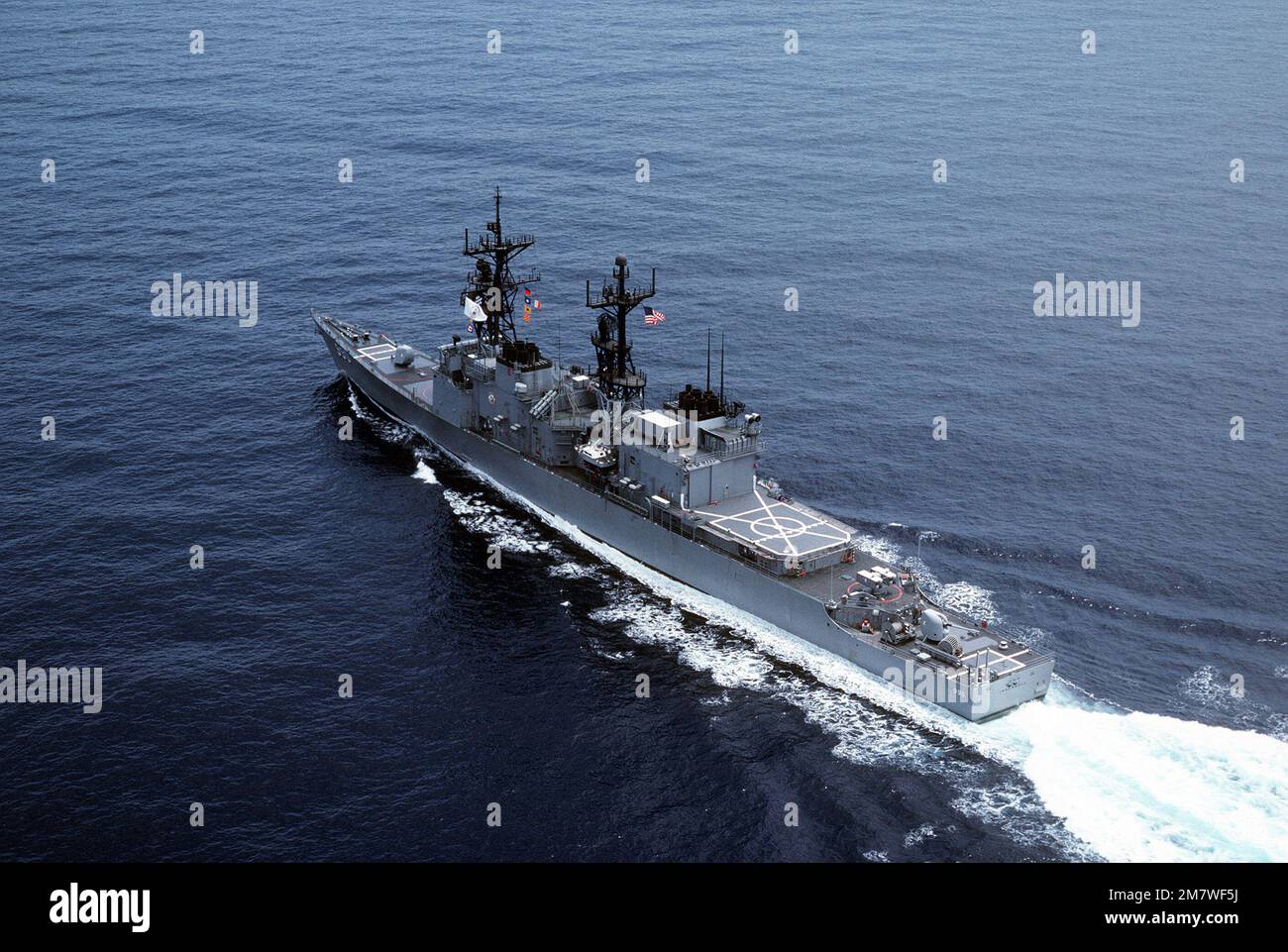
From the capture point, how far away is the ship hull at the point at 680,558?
253ft

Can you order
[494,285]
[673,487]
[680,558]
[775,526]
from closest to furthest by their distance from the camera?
[775,526], [680,558], [673,487], [494,285]

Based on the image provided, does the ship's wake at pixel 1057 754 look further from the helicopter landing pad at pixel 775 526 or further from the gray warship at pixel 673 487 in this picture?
the helicopter landing pad at pixel 775 526

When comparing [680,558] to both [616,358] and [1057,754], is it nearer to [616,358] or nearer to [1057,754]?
[616,358]

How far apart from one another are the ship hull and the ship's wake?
1.05 meters

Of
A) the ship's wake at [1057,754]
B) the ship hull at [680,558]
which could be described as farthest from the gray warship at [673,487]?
the ship's wake at [1057,754]

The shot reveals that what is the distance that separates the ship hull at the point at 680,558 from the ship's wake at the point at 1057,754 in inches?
41.2

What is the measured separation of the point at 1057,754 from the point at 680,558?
2808cm

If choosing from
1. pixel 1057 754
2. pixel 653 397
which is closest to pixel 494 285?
pixel 653 397

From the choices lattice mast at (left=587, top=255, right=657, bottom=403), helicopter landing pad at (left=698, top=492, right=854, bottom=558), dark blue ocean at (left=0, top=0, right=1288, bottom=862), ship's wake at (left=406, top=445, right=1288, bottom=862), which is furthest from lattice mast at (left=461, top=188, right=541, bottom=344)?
ship's wake at (left=406, top=445, right=1288, bottom=862)

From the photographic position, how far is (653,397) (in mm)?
112625

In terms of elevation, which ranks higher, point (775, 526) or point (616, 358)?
point (616, 358)

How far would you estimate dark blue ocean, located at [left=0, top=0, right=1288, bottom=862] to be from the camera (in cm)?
7025

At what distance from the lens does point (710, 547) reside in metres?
88.9

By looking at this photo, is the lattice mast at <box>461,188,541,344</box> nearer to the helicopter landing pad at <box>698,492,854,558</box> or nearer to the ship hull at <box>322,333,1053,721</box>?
the ship hull at <box>322,333,1053,721</box>
